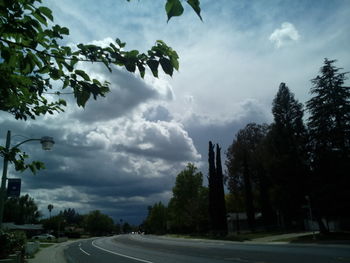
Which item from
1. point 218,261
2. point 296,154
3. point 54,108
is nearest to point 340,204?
point 296,154

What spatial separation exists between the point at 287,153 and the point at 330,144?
542 cm

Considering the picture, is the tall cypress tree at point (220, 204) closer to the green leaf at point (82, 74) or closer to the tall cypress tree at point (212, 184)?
the tall cypress tree at point (212, 184)

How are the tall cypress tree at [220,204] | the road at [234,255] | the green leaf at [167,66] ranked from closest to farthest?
the green leaf at [167,66]
the road at [234,255]
the tall cypress tree at [220,204]

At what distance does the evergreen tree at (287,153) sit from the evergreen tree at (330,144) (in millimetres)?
1997

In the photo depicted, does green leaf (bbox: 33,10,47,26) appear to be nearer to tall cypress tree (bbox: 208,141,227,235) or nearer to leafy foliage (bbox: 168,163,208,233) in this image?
tall cypress tree (bbox: 208,141,227,235)

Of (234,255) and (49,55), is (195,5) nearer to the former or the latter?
(49,55)

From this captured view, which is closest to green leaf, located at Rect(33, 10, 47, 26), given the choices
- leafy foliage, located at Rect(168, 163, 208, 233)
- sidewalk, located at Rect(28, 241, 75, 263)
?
sidewalk, located at Rect(28, 241, 75, 263)

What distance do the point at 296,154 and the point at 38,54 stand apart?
38339 mm

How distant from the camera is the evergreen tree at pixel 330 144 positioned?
32.0 meters

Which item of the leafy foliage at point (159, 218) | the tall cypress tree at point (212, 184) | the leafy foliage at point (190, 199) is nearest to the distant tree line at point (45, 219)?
the leafy foliage at point (159, 218)

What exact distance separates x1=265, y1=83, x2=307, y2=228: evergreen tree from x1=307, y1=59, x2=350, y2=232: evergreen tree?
2.00m

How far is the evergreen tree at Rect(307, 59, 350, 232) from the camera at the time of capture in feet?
105

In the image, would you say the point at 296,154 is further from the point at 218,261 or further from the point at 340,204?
the point at 218,261

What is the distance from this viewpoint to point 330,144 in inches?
1353
